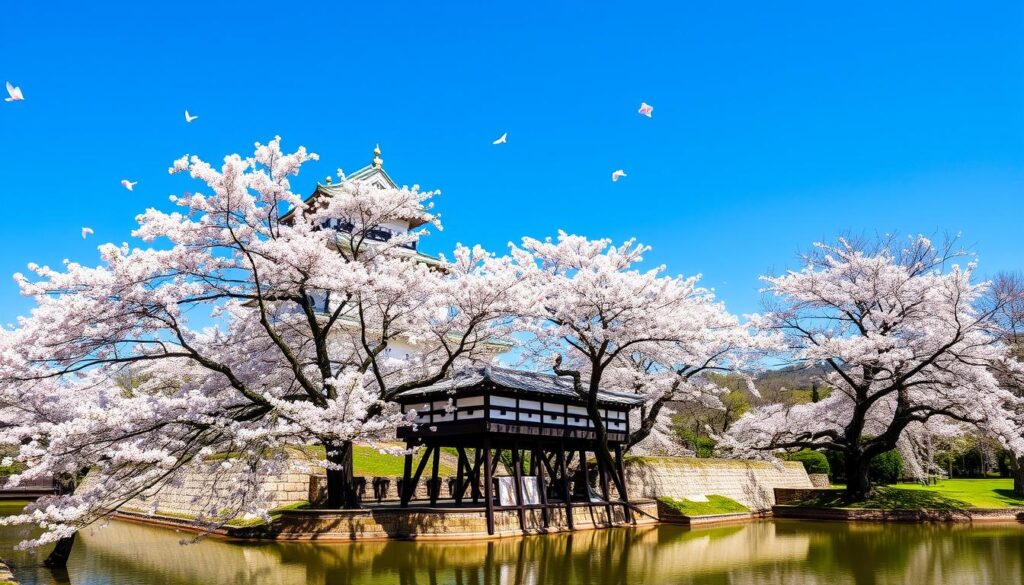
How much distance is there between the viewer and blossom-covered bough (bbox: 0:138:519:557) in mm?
12945

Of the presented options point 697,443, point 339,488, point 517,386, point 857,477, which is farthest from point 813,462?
point 339,488

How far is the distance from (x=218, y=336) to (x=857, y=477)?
2135 cm

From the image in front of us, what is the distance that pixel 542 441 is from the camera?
1978 centimetres

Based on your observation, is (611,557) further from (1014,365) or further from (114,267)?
(1014,365)

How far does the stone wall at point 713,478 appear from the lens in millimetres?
23016

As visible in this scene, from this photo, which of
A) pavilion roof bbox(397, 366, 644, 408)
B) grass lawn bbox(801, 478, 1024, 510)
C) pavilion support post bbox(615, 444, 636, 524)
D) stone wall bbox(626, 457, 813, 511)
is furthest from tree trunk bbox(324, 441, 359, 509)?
grass lawn bbox(801, 478, 1024, 510)

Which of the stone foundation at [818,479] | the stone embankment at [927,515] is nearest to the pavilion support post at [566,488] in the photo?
the stone embankment at [927,515]

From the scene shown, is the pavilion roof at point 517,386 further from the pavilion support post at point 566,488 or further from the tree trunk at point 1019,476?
the tree trunk at point 1019,476

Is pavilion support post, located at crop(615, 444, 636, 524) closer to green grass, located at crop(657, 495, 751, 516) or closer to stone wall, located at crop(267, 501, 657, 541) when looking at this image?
green grass, located at crop(657, 495, 751, 516)

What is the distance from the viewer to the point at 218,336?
1861 cm

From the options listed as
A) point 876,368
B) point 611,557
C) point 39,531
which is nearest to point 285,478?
point 39,531

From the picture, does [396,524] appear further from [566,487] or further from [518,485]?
[566,487]

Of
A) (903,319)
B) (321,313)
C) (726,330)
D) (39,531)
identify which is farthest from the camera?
(321,313)

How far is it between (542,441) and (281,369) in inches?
290
